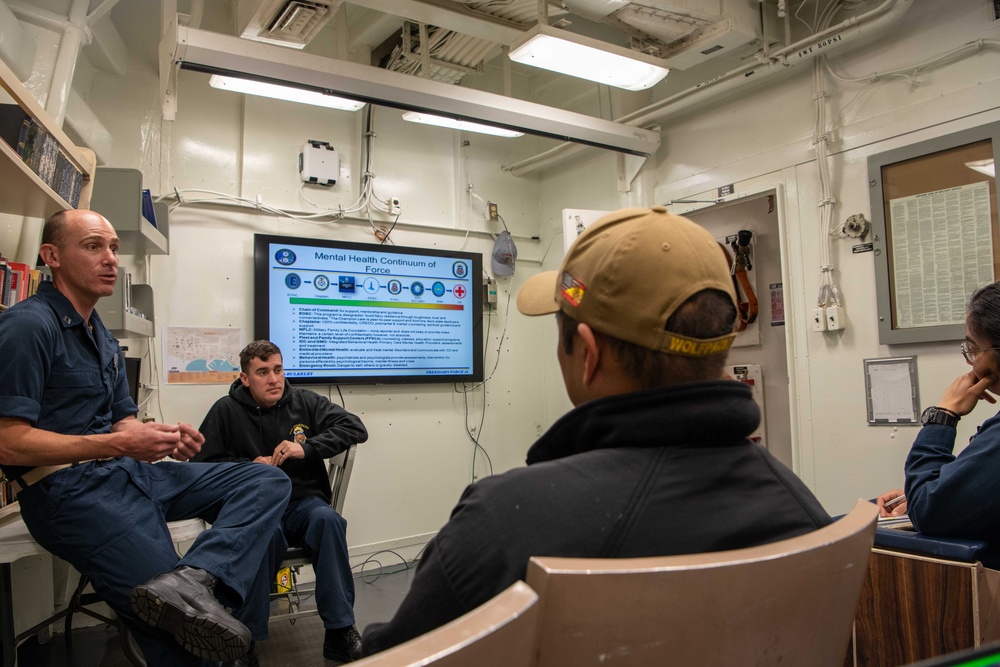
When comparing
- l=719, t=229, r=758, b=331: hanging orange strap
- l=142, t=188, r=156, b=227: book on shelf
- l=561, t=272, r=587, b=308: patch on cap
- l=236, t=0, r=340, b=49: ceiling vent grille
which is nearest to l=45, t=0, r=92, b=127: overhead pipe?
→ l=142, t=188, r=156, b=227: book on shelf

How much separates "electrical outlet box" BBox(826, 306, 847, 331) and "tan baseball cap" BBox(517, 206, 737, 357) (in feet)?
9.38

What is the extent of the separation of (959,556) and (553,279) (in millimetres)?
1213

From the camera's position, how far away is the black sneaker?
2.70 meters

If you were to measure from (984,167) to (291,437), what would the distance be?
335cm

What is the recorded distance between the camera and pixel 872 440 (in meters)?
3.28

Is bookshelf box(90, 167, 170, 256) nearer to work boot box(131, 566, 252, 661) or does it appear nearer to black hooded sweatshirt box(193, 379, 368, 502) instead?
black hooded sweatshirt box(193, 379, 368, 502)

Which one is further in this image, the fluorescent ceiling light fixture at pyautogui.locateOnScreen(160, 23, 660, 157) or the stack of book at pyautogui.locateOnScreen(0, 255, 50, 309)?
the fluorescent ceiling light fixture at pyautogui.locateOnScreen(160, 23, 660, 157)

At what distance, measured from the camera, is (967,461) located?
1.55 m

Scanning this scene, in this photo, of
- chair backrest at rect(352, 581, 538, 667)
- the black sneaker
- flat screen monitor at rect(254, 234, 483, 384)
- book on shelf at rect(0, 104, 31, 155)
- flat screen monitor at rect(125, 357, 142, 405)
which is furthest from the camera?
flat screen monitor at rect(254, 234, 483, 384)

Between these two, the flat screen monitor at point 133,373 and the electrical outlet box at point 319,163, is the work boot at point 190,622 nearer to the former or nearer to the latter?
the flat screen monitor at point 133,373

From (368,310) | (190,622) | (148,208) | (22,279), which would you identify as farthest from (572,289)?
(368,310)

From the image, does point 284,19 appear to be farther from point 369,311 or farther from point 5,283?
point 369,311

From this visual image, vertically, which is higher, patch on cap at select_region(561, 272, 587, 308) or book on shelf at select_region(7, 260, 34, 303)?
book on shelf at select_region(7, 260, 34, 303)

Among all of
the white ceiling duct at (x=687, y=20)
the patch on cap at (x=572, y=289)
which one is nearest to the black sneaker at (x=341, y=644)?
the patch on cap at (x=572, y=289)
